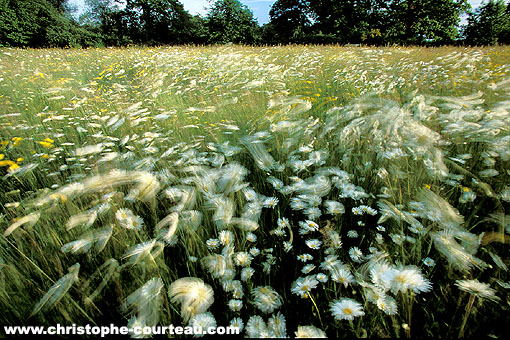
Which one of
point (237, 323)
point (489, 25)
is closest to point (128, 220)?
point (237, 323)

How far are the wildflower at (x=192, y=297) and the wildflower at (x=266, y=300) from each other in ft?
0.52

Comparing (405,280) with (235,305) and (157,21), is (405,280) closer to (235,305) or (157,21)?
(235,305)

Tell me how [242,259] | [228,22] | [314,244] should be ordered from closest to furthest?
1. [242,259]
2. [314,244]
3. [228,22]

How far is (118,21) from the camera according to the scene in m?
27.3

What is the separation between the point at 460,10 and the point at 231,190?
29464 millimetres

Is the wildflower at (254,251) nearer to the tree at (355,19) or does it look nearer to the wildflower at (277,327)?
the wildflower at (277,327)

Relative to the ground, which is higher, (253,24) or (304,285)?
(253,24)

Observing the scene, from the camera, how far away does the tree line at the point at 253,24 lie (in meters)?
18.4

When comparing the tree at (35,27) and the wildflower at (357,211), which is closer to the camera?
the wildflower at (357,211)

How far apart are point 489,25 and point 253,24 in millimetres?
26550

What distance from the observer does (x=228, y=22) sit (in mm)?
25641

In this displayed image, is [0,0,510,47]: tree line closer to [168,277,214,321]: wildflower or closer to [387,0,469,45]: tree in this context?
[387,0,469,45]: tree

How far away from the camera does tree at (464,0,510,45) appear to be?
2644 centimetres

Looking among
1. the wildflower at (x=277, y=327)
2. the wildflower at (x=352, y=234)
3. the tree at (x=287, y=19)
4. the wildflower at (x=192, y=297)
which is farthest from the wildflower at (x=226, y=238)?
the tree at (x=287, y=19)
